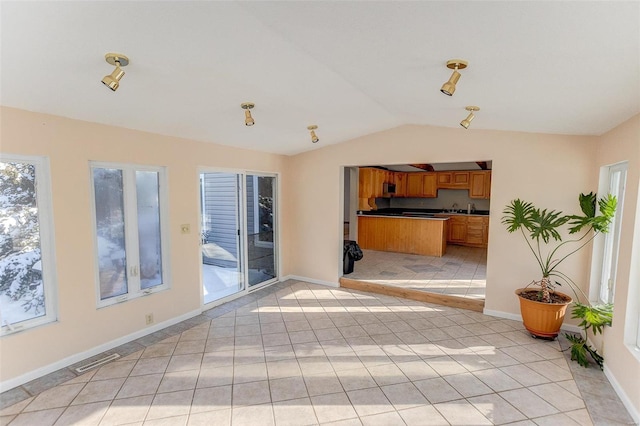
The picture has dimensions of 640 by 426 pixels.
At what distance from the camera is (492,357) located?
3047 mm

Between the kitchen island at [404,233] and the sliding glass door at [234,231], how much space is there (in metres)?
3.18

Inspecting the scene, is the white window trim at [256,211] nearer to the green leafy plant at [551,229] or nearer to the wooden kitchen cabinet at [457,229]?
the green leafy plant at [551,229]

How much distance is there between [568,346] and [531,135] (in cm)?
237

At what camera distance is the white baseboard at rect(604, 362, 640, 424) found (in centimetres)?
218

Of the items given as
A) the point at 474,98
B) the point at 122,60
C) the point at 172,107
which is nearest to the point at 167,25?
the point at 122,60

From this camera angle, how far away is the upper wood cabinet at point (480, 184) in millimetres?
8125

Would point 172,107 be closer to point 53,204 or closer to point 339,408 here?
point 53,204

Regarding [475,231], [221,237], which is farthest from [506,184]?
[475,231]

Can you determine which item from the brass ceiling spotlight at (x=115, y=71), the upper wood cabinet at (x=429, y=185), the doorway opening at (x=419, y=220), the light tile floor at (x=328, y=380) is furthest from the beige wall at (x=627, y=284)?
the upper wood cabinet at (x=429, y=185)

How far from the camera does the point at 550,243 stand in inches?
147

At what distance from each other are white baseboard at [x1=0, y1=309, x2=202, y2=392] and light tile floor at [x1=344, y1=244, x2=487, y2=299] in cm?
290

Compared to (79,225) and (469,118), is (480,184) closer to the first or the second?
(469,118)

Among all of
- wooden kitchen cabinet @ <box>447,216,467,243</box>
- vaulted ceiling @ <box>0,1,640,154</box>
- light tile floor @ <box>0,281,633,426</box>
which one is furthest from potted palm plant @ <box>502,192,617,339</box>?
wooden kitchen cabinet @ <box>447,216,467,243</box>

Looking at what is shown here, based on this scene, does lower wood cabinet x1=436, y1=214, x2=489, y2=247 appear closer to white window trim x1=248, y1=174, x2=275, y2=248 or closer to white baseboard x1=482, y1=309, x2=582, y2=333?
white baseboard x1=482, y1=309, x2=582, y2=333
